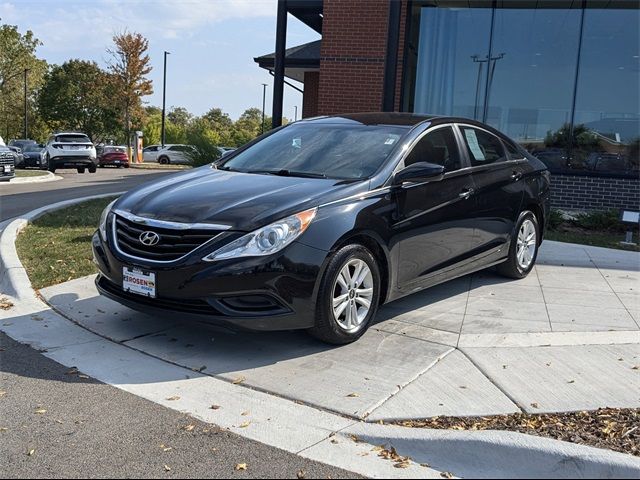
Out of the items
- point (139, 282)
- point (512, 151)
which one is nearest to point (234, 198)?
point (139, 282)

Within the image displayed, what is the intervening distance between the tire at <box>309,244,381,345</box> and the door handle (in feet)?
4.23

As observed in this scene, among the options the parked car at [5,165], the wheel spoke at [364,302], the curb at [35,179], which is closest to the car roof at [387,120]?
the wheel spoke at [364,302]

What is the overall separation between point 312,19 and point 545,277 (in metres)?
10.2

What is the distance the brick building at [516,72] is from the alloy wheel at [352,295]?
23.5 feet

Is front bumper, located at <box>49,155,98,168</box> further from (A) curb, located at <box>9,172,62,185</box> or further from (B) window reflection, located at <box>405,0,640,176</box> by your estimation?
(B) window reflection, located at <box>405,0,640,176</box>

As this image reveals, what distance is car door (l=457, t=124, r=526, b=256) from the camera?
231 inches

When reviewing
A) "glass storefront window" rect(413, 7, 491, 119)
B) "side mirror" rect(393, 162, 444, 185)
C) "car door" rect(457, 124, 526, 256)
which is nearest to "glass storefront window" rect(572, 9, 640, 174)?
"glass storefront window" rect(413, 7, 491, 119)

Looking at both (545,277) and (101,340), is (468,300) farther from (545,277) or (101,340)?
(101,340)

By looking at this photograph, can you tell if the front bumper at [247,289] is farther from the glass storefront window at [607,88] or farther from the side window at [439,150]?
the glass storefront window at [607,88]

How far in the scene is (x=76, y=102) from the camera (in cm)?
5416

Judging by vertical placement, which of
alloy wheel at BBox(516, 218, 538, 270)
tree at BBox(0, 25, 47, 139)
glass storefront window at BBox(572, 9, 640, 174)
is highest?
tree at BBox(0, 25, 47, 139)

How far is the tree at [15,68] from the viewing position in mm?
53719

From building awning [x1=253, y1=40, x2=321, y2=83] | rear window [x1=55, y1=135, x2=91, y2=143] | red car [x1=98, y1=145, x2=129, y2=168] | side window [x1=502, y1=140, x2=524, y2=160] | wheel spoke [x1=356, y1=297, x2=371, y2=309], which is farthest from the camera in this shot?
red car [x1=98, y1=145, x2=129, y2=168]

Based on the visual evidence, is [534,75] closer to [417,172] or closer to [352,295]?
[417,172]
